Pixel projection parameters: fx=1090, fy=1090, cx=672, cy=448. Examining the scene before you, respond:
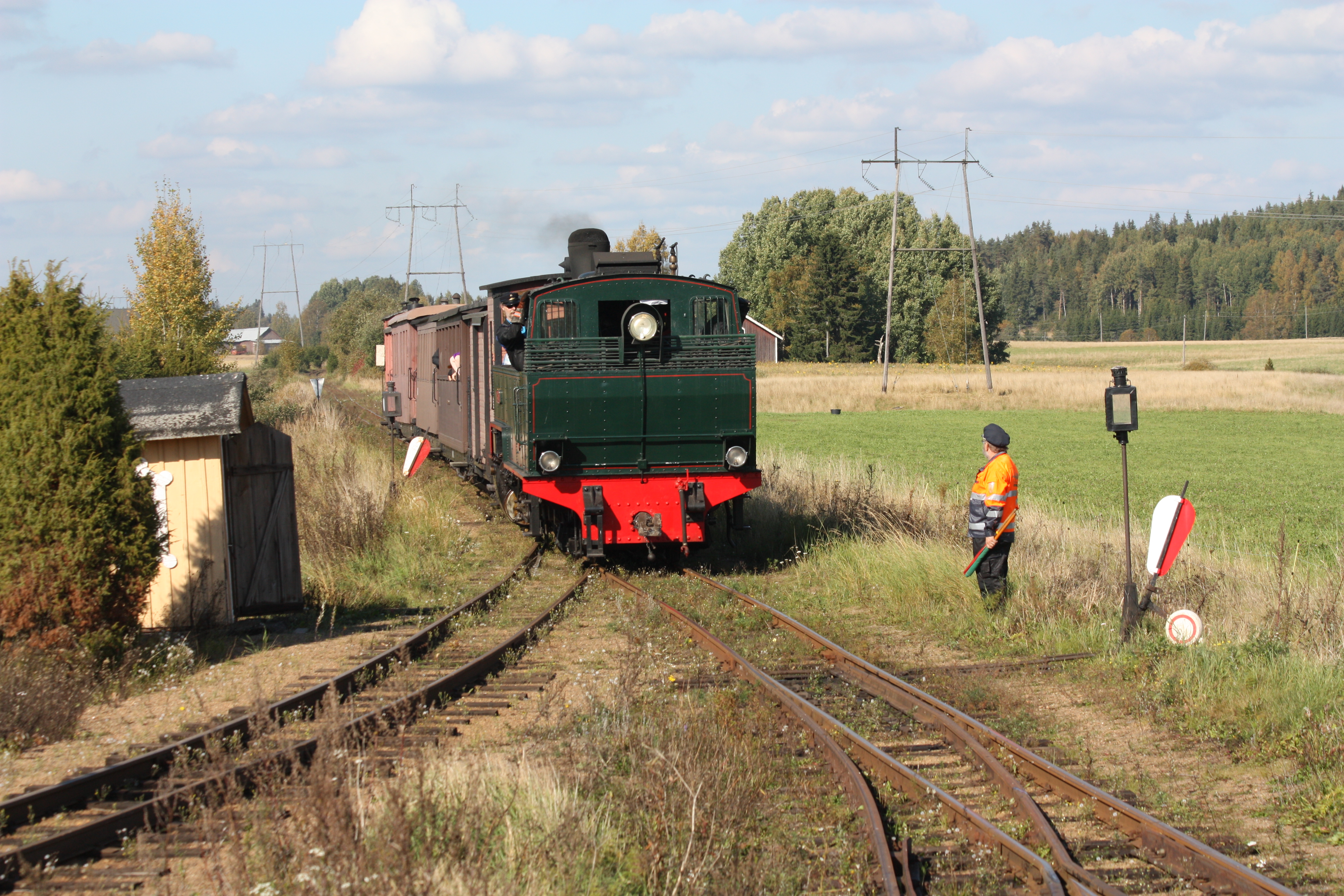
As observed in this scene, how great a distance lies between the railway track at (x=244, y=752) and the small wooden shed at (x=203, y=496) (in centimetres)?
178

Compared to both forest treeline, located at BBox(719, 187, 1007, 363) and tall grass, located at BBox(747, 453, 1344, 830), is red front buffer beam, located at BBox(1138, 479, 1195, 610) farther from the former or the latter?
forest treeline, located at BBox(719, 187, 1007, 363)

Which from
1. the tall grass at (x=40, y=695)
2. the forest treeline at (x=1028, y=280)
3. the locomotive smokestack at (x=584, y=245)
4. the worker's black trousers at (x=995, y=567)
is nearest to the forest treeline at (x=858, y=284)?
the forest treeline at (x=1028, y=280)

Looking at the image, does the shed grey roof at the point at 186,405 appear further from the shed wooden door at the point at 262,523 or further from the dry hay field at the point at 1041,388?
the dry hay field at the point at 1041,388

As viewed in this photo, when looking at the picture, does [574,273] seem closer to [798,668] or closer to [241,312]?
[798,668]

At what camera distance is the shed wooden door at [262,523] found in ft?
32.1

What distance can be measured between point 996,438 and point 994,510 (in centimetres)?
62

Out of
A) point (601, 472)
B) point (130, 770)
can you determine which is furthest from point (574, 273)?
point (130, 770)

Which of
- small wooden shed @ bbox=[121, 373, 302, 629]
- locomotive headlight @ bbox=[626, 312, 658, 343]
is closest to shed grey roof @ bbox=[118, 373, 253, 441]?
small wooden shed @ bbox=[121, 373, 302, 629]

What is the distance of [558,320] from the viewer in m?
12.3

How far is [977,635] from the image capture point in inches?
376

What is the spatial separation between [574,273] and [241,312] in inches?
1096

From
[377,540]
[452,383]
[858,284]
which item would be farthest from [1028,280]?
[377,540]

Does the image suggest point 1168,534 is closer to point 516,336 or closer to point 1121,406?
point 1121,406

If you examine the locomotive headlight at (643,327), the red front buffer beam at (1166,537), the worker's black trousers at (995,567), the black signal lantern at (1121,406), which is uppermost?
the locomotive headlight at (643,327)
